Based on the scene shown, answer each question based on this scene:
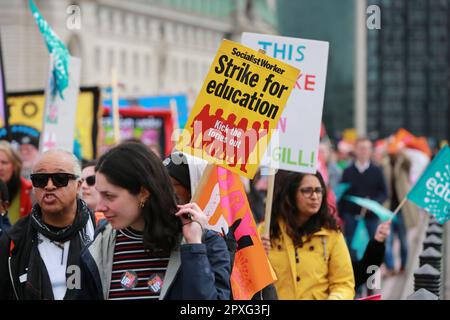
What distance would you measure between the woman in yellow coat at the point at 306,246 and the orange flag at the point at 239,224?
580 mm

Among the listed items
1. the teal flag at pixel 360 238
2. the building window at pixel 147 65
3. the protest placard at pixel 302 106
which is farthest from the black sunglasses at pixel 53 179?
the building window at pixel 147 65

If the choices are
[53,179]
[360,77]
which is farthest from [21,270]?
[360,77]

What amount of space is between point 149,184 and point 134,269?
0.95 ft

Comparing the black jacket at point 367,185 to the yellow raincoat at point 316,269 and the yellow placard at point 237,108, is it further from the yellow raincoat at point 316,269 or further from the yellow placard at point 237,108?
the yellow placard at point 237,108

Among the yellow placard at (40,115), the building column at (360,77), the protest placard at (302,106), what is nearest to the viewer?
the protest placard at (302,106)

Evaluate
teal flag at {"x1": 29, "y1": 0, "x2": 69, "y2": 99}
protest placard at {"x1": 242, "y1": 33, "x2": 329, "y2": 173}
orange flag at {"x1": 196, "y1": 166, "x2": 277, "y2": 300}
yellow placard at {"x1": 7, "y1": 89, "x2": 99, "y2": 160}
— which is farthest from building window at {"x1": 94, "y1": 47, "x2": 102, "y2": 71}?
orange flag at {"x1": 196, "y1": 166, "x2": 277, "y2": 300}

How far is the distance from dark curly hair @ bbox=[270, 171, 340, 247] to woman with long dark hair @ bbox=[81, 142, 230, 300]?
1899 mm

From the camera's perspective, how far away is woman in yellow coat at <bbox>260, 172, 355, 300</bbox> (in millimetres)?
5371

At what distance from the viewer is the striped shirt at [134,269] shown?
356 cm

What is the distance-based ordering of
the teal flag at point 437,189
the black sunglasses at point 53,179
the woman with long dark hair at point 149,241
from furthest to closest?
the teal flag at point 437,189
the black sunglasses at point 53,179
the woman with long dark hair at point 149,241

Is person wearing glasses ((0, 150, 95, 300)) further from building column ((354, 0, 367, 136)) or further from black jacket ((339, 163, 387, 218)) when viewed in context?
building column ((354, 0, 367, 136))

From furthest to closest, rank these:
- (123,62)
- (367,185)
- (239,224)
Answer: (123,62)
(367,185)
(239,224)

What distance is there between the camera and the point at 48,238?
14.3 feet

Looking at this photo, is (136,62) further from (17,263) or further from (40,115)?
(17,263)
